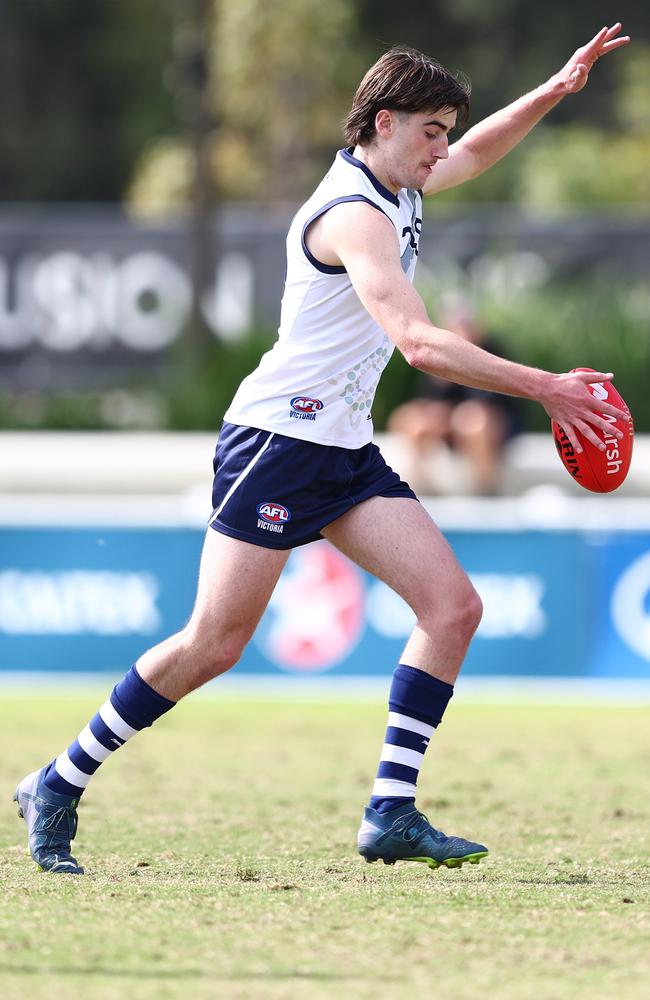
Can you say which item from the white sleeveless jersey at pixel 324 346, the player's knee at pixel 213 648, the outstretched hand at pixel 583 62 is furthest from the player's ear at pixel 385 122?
the player's knee at pixel 213 648

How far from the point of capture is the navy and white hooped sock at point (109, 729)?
5324 mm

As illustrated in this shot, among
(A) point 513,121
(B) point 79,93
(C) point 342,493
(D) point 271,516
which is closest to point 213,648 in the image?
(D) point 271,516

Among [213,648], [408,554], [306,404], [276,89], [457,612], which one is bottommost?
[213,648]

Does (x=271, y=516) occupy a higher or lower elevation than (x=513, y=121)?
lower

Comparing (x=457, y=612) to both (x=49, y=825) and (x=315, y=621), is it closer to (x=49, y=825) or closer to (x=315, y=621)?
(x=49, y=825)

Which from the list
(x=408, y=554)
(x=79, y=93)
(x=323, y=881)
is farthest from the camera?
(x=79, y=93)

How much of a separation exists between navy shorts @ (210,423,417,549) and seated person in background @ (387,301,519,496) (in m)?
7.89

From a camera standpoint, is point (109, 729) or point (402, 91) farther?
point (109, 729)

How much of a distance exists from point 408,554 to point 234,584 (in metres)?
0.52

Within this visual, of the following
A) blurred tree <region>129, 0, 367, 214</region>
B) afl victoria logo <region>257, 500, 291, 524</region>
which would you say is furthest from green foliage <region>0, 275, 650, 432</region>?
blurred tree <region>129, 0, 367, 214</region>

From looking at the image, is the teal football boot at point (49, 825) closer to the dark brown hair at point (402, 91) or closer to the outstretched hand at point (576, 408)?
the outstretched hand at point (576, 408)

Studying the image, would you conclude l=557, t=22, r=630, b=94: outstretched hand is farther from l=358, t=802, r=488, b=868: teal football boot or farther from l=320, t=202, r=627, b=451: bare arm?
l=358, t=802, r=488, b=868: teal football boot

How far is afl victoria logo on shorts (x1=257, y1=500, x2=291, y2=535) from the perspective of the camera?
520 centimetres

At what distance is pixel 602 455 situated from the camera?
4.98 meters
